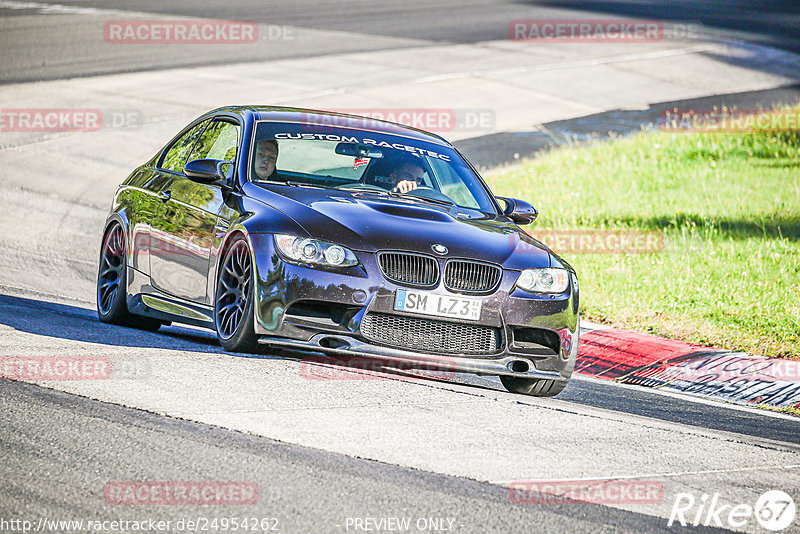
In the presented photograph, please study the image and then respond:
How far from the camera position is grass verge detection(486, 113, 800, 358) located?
35.5ft

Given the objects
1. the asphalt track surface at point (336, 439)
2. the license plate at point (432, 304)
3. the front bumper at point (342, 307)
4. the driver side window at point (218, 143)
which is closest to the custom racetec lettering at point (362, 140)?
the driver side window at point (218, 143)

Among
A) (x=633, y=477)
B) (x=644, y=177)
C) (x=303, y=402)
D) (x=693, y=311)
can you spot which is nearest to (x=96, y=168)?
(x=644, y=177)

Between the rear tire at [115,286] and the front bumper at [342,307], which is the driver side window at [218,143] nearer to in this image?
the rear tire at [115,286]

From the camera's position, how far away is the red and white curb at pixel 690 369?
348 inches

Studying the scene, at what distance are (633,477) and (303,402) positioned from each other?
173cm

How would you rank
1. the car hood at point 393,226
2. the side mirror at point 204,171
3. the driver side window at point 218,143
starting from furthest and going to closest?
1. the driver side window at point 218,143
2. the side mirror at point 204,171
3. the car hood at point 393,226

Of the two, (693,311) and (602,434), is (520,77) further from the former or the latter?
(602,434)

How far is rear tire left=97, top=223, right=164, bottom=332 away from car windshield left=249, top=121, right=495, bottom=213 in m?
1.49

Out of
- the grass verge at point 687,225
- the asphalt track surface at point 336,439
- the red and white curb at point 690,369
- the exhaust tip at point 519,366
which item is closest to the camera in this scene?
the asphalt track surface at point 336,439

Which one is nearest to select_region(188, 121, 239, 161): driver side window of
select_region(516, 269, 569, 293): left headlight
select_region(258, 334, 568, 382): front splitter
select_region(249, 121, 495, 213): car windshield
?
select_region(249, 121, 495, 213): car windshield

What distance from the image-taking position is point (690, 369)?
9297 millimetres

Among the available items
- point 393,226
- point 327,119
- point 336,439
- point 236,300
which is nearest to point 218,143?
point 327,119

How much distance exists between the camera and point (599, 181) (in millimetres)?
18625

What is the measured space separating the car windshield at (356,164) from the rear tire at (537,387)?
1303 millimetres
